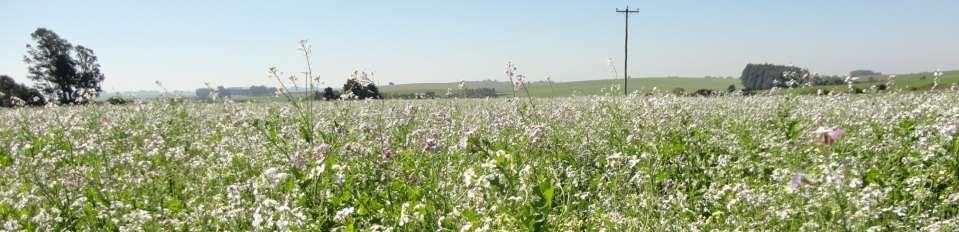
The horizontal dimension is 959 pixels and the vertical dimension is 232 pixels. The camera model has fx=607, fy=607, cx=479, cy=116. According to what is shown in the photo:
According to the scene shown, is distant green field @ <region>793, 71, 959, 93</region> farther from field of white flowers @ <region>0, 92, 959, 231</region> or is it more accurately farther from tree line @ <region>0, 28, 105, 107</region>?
tree line @ <region>0, 28, 105, 107</region>

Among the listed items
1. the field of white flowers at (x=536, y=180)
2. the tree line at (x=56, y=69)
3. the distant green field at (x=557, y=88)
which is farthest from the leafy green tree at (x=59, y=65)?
the field of white flowers at (x=536, y=180)

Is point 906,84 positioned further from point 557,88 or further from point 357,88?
point 557,88

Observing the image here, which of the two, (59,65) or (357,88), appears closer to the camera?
(357,88)

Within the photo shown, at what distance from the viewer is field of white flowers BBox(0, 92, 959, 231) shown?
3713mm

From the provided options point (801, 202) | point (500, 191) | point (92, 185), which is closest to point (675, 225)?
point (801, 202)

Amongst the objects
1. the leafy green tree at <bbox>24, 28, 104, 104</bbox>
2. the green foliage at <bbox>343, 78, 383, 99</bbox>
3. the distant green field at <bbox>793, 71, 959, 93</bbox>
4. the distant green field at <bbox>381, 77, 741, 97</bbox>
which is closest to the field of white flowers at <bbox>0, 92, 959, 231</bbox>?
the green foliage at <bbox>343, 78, 383, 99</bbox>

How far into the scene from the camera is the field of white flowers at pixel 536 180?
146 inches

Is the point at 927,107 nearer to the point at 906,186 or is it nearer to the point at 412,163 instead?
the point at 906,186

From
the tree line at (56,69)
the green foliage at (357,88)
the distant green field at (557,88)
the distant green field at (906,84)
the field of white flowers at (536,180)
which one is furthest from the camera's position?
the tree line at (56,69)

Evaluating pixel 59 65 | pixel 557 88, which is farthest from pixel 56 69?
pixel 557 88

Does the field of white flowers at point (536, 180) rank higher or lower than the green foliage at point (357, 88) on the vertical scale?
lower

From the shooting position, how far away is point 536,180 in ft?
14.7

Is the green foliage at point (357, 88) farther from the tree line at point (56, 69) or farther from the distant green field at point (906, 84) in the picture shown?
the tree line at point (56, 69)

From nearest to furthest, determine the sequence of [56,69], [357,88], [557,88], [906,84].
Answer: [357,88] → [906,84] → [56,69] → [557,88]
